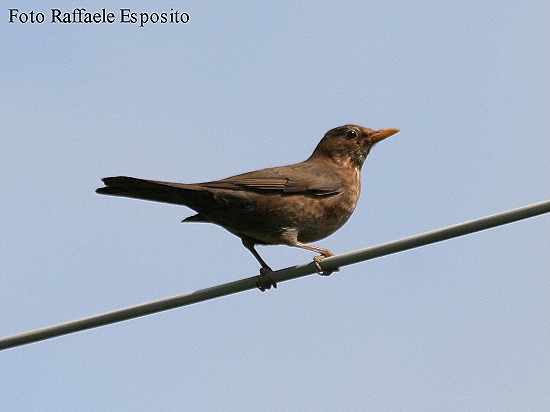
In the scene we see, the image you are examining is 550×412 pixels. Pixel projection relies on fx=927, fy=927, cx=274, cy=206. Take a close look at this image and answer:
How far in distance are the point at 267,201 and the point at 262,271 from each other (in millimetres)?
743

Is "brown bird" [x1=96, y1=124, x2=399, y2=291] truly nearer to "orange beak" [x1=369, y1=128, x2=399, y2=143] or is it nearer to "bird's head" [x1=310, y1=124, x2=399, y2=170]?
"bird's head" [x1=310, y1=124, x2=399, y2=170]

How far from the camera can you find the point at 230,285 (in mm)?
6430

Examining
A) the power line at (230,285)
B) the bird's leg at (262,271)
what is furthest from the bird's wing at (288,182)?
the power line at (230,285)

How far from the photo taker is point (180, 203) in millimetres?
8867

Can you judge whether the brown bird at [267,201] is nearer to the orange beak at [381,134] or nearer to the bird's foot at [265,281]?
the bird's foot at [265,281]

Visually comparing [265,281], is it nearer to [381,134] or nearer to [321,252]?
[321,252]

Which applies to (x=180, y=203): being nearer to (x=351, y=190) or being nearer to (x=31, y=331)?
(x=351, y=190)

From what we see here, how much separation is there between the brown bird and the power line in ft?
6.43

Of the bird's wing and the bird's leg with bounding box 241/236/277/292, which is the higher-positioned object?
the bird's wing

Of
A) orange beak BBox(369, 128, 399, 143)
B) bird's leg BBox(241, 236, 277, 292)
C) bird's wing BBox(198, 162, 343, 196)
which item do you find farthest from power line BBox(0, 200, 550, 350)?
orange beak BBox(369, 128, 399, 143)

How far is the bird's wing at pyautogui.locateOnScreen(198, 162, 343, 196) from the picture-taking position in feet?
29.5

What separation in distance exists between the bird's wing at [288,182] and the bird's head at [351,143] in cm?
82

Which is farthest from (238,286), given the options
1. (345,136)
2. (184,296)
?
(345,136)

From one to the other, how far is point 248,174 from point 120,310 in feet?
12.1
